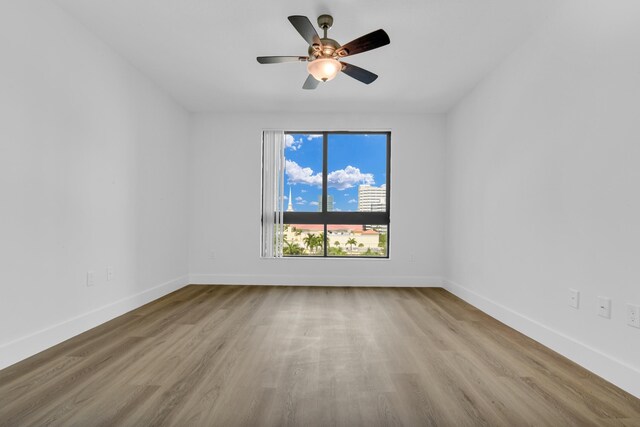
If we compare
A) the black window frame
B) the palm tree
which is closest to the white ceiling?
the black window frame

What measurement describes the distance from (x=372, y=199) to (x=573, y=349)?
3.34m

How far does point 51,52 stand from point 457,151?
4240mm

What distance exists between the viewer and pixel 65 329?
8.62 feet

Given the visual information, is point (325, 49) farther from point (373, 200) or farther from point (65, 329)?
point (373, 200)

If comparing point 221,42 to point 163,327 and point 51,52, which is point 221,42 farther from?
point 163,327

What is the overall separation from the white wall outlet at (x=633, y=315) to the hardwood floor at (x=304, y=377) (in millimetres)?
374

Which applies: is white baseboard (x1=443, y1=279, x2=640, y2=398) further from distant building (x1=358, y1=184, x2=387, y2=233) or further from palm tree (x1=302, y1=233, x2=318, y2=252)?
palm tree (x1=302, y1=233, x2=318, y2=252)

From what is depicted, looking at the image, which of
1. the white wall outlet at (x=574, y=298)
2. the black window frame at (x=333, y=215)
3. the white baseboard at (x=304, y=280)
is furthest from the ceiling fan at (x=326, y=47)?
the white baseboard at (x=304, y=280)

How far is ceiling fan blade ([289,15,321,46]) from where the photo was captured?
229 centimetres

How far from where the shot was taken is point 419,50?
3207 millimetres

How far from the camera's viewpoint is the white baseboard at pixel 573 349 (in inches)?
75.3

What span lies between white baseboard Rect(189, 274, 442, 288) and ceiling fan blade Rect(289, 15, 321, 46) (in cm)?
325

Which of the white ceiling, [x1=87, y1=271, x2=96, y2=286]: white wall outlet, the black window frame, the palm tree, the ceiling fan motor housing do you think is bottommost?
[x1=87, y1=271, x2=96, y2=286]: white wall outlet

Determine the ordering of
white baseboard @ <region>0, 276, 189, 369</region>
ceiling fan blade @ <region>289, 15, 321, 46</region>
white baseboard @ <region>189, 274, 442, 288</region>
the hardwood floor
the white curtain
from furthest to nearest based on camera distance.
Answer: the white curtain, white baseboard @ <region>189, 274, 442, 288</region>, ceiling fan blade @ <region>289, 15, 321, 46</region>, white baseboard @ <region>0, 276, 189, 369</region>, the hardwood floor
